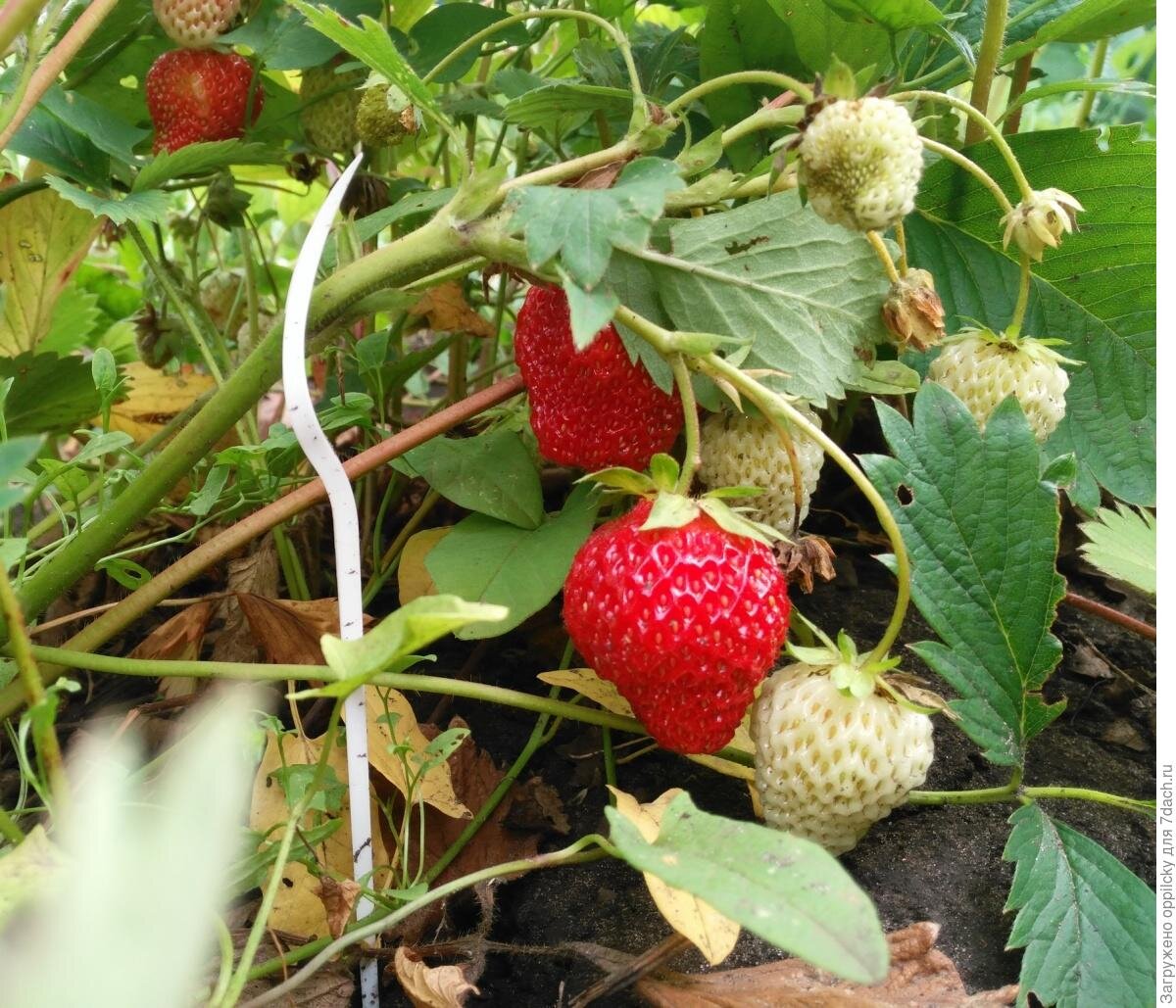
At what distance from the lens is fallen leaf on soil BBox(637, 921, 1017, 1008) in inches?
24.6

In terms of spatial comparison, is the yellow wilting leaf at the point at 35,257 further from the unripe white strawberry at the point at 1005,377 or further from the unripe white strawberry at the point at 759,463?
the unripe white strawberry at the point at 1005,377

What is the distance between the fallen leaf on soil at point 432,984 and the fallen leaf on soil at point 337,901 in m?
0.04

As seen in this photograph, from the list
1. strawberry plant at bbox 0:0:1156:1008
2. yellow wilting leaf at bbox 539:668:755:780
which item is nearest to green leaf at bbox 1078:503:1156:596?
strawberry plant at bbox 0:0:1156:1008

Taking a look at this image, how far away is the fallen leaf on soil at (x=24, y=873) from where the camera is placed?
514 mm

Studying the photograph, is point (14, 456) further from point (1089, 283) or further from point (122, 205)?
point (1089, 283)

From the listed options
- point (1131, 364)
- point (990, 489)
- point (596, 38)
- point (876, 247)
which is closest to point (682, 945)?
point (990, 489)

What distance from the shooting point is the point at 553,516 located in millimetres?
843

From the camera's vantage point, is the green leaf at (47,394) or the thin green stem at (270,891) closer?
the thin green stem at (270,891)

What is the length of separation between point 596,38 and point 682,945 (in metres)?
0.81

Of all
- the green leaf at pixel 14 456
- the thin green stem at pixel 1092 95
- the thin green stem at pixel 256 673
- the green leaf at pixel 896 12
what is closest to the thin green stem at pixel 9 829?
the thin green stem at pixel 256 673

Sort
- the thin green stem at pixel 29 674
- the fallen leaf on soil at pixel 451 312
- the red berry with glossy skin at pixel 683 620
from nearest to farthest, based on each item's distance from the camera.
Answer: the thin green stem at pixel 29 674 < the red berry with glossy skin at pixel 683 620 < the fallen leaf on soil at pixel 451 312

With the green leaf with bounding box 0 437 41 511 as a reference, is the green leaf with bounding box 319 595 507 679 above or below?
below

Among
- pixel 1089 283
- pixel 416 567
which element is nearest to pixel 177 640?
pixel 416 567

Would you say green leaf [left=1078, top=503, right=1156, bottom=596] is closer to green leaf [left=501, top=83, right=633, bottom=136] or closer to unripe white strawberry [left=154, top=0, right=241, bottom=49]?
green leaf [left=501, top=83, right=633, bottom=136]
